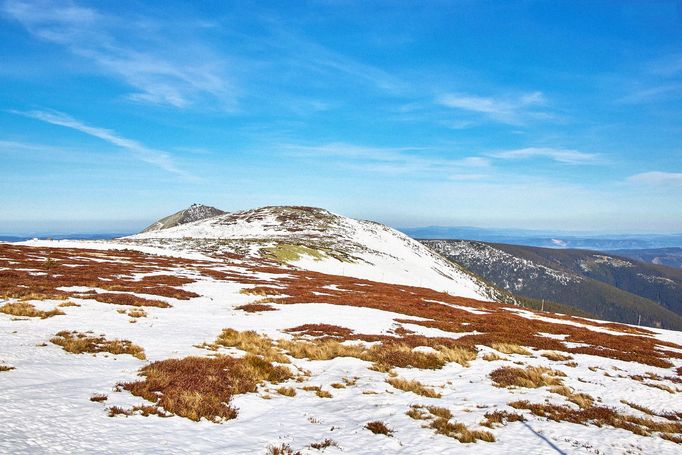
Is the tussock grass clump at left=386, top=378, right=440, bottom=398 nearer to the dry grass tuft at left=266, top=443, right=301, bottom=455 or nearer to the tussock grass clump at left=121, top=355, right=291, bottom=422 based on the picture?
the tussock grass clump at left=121, top=355, right=291, bottom=422

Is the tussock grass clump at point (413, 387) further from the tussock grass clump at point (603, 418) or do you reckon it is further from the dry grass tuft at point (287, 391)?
the dry grass tuft at point (287, 391)

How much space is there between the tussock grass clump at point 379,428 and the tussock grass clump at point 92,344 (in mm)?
9966

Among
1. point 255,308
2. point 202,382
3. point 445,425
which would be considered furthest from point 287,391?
point 255,308

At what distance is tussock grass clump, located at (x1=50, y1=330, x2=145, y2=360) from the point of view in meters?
16.2

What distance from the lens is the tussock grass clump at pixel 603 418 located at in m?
12.4

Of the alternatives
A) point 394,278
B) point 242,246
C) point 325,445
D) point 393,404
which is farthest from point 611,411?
point 242,246

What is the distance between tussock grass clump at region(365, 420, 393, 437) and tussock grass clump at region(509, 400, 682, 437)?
5.41m

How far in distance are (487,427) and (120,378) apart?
38.7 ft

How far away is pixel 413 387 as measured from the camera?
15531 millimetres

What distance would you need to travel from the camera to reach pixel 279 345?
20.8 meters

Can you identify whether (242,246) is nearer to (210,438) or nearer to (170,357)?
(170,357)

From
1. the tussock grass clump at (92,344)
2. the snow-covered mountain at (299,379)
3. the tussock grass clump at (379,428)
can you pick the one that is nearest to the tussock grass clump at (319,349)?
the snow-covered mountain at (299,379)

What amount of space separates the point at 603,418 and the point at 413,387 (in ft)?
20.6

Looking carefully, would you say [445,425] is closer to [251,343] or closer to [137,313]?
[251,343]
